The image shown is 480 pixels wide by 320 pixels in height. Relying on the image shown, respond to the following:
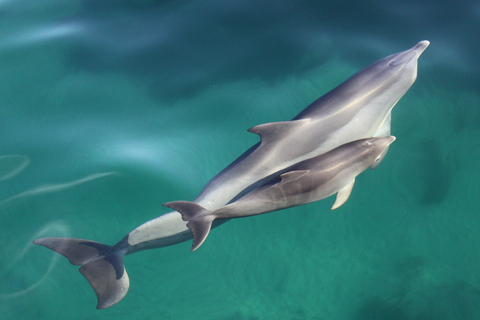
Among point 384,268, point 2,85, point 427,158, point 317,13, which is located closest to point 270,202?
point 384,268

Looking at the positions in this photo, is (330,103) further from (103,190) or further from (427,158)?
(103,190)

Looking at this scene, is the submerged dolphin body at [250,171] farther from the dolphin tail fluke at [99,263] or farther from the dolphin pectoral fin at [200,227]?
the dolphin pectoral fin at [200,227]

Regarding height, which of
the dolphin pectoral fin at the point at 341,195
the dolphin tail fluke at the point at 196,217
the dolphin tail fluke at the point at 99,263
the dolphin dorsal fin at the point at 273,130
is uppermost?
the dolphin dorsal fin at the point at 273,130

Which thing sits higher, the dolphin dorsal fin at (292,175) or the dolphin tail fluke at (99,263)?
the dolphin dorsal fin at (292,175)

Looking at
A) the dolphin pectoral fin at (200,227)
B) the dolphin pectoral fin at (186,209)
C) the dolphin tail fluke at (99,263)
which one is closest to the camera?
the dolphin pectoral fin at (200,227)

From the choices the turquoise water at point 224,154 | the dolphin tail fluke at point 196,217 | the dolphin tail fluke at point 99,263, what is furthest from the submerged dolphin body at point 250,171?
the turquoise water at point 224,154

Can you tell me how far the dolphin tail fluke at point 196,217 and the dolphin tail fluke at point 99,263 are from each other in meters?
1.23

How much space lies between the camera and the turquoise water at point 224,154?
230 inches

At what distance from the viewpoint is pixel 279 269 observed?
5.98 meters

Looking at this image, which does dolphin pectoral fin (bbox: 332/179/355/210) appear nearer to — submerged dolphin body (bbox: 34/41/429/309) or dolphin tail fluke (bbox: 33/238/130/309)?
submerged dolphin body (bbox: 34/41/429/309)

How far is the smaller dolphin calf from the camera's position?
4.82 metres

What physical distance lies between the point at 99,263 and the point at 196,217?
5.25 ft

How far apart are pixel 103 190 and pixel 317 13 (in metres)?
5.28

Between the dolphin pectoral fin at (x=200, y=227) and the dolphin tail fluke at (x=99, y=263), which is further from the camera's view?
the dolphin tail fluke at (x=99, y=263)
